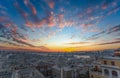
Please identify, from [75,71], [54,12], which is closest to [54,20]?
[54,12]

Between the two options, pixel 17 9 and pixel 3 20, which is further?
pixel 3 20

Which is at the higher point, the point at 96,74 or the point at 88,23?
the point at 88,23

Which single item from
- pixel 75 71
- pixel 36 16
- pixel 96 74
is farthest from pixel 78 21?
pixel 75 71

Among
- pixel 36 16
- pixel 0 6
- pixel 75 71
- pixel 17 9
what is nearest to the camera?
pixel 0 6

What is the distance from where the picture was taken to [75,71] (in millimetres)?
26609

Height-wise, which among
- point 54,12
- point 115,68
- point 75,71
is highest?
point 54,12

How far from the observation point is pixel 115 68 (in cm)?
1731

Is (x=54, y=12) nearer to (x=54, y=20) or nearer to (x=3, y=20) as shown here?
(x=54, y=20)

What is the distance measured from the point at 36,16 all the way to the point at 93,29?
9.40 metres

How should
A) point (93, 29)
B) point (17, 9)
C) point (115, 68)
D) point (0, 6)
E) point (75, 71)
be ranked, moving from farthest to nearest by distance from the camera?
point (75, 71) → point (93, 29) → point (115, 68) → point (17, 9) → point (0, 6)

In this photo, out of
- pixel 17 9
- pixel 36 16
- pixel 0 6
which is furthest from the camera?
pixel 36 16

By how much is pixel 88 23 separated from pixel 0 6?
11870 mm

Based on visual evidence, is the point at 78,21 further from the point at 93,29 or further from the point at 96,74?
the point at 96,74

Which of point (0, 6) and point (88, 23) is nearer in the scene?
point (0, 6)
